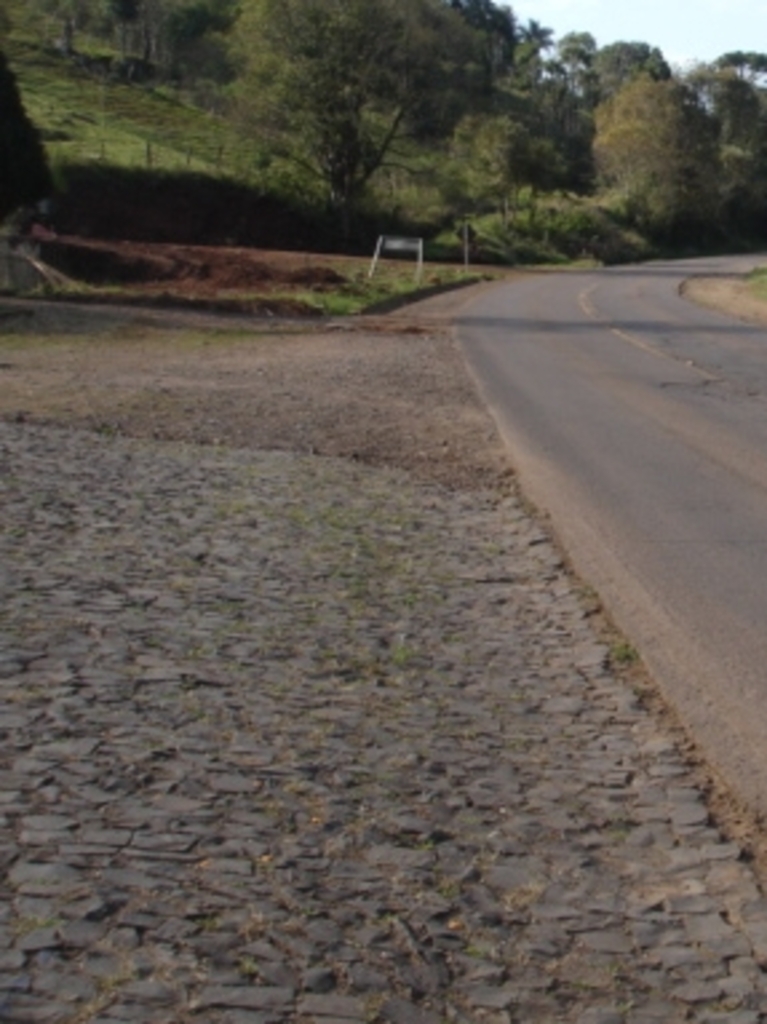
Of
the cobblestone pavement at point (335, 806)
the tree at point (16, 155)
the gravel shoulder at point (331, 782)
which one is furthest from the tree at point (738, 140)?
the cobblestone pavement at point (335, 806)

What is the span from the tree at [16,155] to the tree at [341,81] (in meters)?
25.6

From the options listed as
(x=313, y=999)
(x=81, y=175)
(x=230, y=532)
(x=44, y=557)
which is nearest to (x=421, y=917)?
(x=313, y=999)

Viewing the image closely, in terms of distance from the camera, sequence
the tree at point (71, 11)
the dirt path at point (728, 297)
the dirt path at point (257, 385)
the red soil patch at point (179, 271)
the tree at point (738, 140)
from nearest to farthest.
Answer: the dirt path at point (257, 385) < the dirt path at point (728, 297) < the red soil patch at point (179, 271) < the tree at point (71, 11) < the tree at point (738, 140)

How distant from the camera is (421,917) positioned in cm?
485

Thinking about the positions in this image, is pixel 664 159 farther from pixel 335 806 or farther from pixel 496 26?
pixel 335 806

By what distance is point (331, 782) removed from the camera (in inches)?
237

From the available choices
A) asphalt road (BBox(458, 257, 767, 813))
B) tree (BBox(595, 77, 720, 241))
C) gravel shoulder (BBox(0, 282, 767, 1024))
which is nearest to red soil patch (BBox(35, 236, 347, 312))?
asphalt road (BBox(458, 257, 767, 813))

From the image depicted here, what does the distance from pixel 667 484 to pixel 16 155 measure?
28.7m

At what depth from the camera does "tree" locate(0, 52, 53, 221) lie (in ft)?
125

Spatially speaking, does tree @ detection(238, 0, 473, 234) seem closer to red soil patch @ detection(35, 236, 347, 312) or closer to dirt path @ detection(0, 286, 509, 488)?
red soil patch @ detection(35, 236, 347, 312)

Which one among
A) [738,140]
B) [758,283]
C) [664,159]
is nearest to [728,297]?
[758,283]

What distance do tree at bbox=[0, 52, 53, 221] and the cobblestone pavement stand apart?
2988 cm

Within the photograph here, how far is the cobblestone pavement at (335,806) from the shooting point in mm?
4418

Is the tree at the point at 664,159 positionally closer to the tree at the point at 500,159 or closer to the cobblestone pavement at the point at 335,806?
the tree at the point at 500,159
